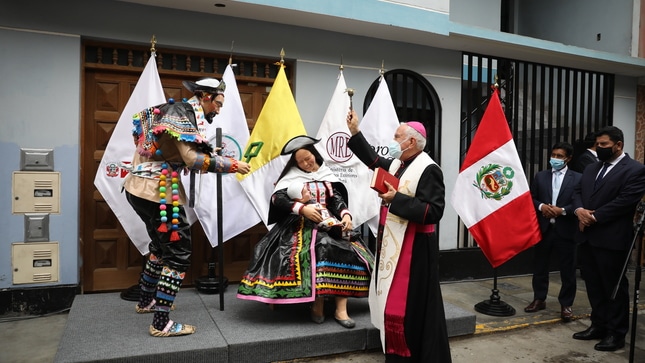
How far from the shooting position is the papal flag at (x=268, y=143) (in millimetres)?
→ 5535

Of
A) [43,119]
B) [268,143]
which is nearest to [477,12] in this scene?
[268,143]

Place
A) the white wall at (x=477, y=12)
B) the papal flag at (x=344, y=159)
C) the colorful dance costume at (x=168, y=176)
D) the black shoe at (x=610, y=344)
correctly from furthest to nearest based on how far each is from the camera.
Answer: the white wall at (x=477, y=12) → the papal flag at (x=344, y=159) → the black shoe at (x=610, y=344) → the colorful dance costume at (x=168, y=176)

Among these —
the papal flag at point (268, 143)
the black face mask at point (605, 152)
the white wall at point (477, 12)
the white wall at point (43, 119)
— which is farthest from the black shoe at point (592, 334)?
the white wall at point (477, 12)

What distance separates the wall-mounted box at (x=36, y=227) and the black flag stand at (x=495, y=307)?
457 centimetres

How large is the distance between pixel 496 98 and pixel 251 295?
3.24 meters

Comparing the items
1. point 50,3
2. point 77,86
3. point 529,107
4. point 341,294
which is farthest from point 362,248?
point 529,107

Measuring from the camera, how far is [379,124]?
606 cm

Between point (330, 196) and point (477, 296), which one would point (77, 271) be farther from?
point (477, 296)

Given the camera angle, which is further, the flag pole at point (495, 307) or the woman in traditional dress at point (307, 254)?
the flag pole at point (495, 307)

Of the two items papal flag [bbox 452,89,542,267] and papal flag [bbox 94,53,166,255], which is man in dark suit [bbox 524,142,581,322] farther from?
papal flag [bbox 94,53,166,255]

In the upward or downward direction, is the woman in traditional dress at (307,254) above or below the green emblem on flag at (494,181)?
below

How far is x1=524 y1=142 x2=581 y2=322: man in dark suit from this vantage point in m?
Answer: 5.28

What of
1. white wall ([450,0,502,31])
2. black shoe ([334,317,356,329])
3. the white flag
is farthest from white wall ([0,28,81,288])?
white wall ([450,0,502,31])

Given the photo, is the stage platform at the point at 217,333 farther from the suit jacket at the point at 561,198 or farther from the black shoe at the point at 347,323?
the suit jacket at the point at 561,198
